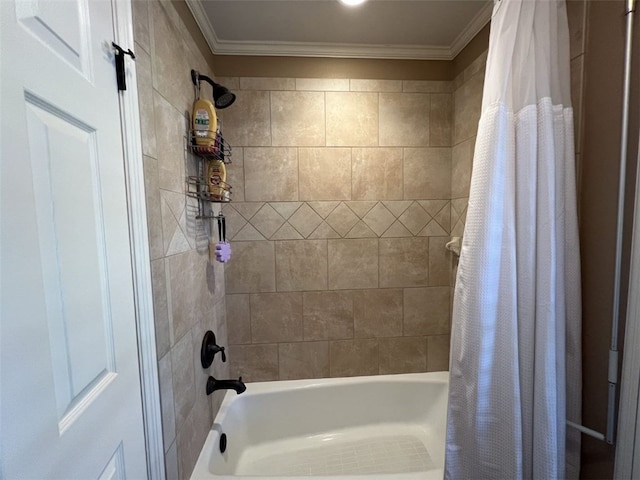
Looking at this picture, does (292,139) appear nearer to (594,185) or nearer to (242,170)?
(242,170)

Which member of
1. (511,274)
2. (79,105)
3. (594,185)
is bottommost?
(511,274)

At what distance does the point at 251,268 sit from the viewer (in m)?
1.69

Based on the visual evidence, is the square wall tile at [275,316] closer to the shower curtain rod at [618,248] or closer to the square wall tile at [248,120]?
the square wall tile at [248,120]

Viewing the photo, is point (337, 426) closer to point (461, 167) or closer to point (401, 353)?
point (401, 353)

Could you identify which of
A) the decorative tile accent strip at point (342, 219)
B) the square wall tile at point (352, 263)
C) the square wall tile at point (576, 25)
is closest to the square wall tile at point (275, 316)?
the square wall tile at point (352, 263)

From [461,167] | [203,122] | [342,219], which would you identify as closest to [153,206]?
[203,122]

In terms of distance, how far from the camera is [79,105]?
1.88 feet

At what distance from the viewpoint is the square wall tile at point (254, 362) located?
172cm

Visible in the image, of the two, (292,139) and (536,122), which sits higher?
(292,139)

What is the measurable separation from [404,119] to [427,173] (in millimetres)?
375

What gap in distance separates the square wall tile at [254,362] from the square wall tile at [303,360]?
52mm

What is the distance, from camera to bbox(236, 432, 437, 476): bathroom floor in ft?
4.83

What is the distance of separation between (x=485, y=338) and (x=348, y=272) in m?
0.93

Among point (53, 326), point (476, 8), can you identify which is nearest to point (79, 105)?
point (53, 326)
